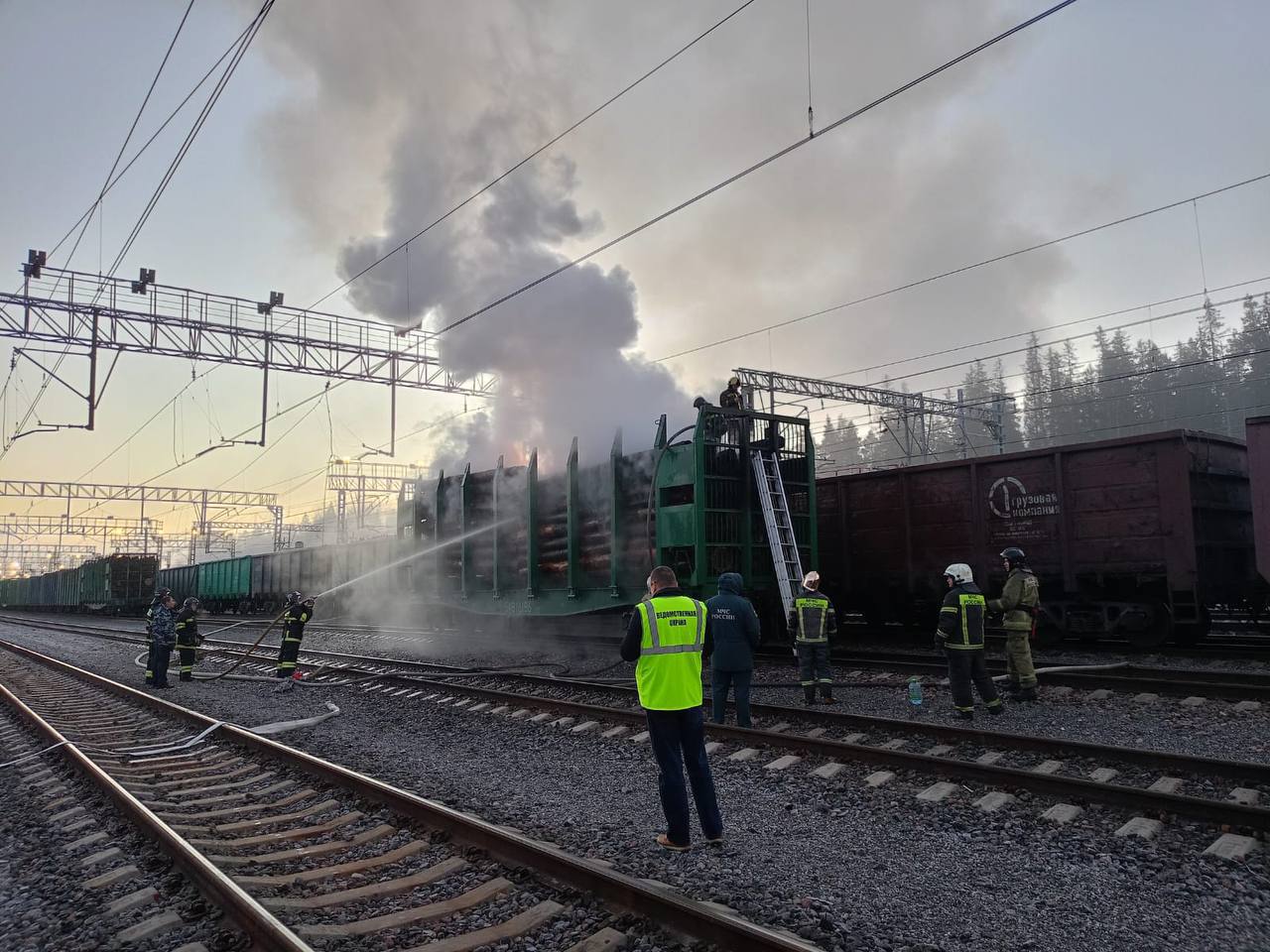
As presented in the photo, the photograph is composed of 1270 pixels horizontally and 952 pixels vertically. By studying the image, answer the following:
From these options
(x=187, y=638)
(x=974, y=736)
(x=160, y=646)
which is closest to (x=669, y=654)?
(x=974, y=736)

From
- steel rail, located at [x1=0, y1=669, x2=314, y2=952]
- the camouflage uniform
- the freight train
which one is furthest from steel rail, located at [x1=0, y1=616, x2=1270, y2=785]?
steel rail, located at [x1=0, y1=669, x2=314, y2=952]

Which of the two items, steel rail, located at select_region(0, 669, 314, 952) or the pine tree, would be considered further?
the pine tree

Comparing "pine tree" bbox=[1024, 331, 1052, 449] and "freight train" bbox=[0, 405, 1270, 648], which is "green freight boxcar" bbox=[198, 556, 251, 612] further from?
"pine tree" bbox=[1024, 331, 1052, 449]

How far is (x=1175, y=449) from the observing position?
35.5ft

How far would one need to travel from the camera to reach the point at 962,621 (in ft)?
24.4

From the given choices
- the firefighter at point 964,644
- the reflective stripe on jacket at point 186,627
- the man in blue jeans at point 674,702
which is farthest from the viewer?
the reflective stripe on jacket at point 186,627

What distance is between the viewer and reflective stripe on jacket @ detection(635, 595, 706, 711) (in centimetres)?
464

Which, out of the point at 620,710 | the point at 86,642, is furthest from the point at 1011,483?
the point at 86,642

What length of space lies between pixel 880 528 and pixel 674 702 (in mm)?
10304

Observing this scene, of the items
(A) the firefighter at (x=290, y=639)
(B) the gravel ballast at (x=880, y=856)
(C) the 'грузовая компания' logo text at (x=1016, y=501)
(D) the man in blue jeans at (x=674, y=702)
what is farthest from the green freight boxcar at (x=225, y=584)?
(D) the man in blue jeans at (x=674, y=702)

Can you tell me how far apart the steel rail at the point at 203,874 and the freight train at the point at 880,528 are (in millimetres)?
6108

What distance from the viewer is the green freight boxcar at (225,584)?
33.0m

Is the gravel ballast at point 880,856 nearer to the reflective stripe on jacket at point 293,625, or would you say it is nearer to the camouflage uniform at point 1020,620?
the camouflage uniform at point 1020,620

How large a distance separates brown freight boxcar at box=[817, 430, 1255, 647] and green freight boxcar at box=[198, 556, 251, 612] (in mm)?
27855
